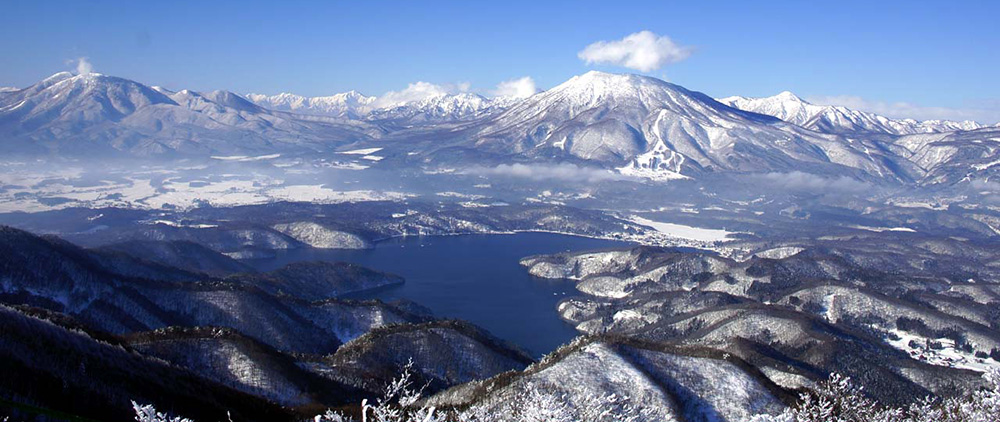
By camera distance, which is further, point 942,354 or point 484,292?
point 484,292

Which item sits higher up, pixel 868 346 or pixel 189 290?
pixel 189 290

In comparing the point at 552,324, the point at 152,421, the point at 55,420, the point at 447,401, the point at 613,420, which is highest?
the point at 152,421

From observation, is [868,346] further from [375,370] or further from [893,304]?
[375,370]

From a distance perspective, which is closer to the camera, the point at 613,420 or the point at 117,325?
the point at 613,420

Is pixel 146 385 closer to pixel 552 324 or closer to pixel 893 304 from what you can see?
pixel 552 324

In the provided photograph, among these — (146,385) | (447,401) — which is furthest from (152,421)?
(447,401)

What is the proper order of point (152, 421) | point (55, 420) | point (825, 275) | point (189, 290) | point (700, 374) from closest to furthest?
point (152, 421) < point (55, 420) < point (700, 374) < point (189, 290) < point (825, 275)

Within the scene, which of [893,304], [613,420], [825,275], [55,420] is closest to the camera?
[55,420]

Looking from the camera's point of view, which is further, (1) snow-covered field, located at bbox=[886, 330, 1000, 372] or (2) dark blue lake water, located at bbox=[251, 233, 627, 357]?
(2) dark blue lake water, located at bbox=[251, 233, 627, 357]

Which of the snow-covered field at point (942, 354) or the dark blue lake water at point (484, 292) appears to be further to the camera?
the dark blue lake water at point (484, 292)

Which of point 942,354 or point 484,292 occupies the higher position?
point 484,292
